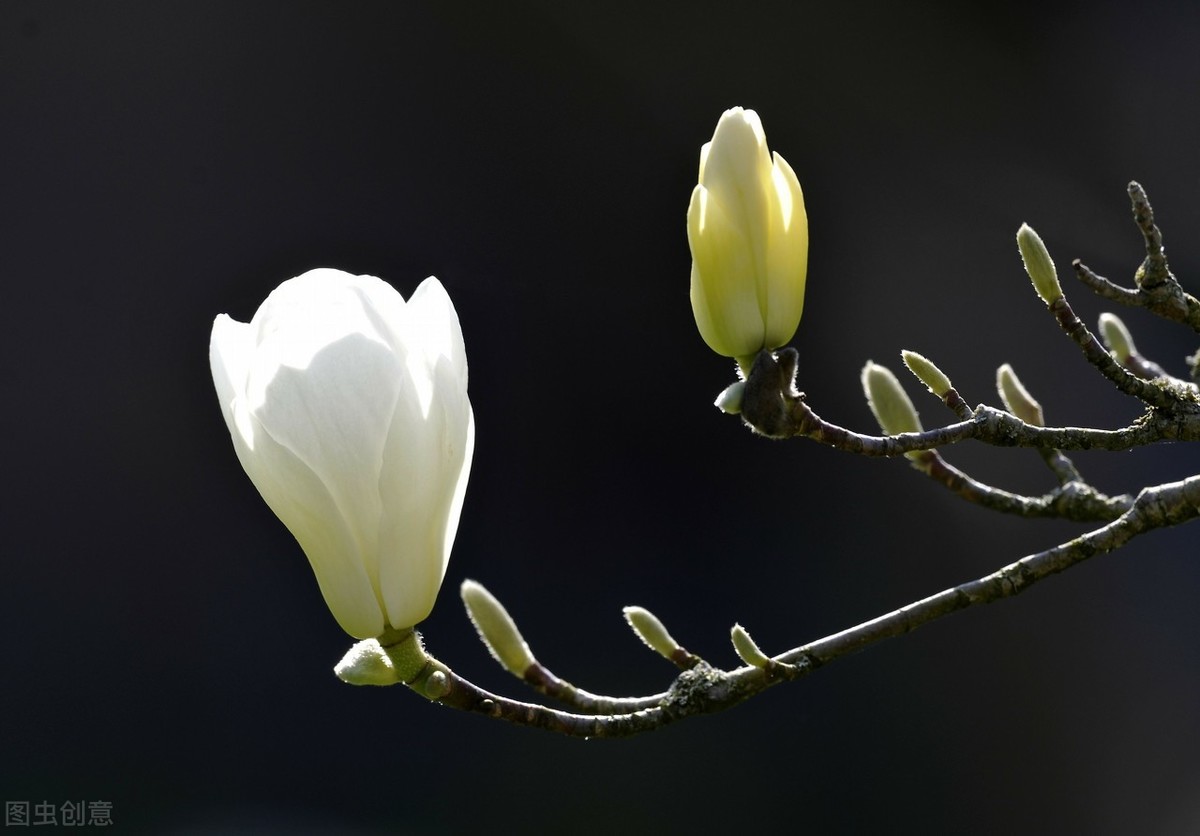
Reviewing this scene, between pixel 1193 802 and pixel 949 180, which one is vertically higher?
pixel 949 180

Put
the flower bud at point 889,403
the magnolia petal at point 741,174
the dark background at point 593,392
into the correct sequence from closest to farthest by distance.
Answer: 1. the magnolia petal at point 741,174
2. the flower bud at point 889,403
3. the dark background at point 593,392

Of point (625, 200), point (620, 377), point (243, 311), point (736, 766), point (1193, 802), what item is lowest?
point (1193, 802)

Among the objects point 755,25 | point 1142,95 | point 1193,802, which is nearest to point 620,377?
point 755,25

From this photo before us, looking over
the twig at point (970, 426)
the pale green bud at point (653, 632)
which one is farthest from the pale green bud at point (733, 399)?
the pale green bud at point (653, 632)

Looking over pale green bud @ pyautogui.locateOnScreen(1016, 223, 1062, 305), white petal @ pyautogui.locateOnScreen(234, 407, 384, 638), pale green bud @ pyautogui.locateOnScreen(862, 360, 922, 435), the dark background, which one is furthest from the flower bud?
the dark background

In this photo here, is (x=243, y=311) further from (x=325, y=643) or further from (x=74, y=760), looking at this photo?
(x=74, y=760)

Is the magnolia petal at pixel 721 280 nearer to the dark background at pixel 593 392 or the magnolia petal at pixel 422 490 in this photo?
the magnolia petal at pixel 422 490
